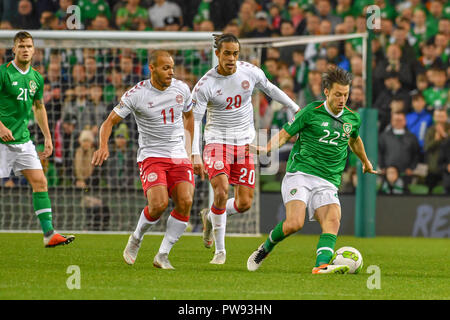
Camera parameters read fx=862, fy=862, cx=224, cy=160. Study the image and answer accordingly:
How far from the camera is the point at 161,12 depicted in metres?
16.0

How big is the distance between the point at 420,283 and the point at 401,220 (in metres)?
6.56

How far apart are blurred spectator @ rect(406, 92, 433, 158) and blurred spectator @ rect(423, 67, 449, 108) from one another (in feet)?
1.24

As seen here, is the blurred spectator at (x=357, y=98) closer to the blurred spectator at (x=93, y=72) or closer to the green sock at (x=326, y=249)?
the blurred spectator at (x=93, y=72)

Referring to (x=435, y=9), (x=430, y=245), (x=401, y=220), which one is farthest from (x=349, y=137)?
(x=435, y=9)

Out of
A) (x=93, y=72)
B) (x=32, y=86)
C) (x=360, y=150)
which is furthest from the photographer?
(x=93, y=72)

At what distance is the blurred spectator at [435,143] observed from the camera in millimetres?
13484

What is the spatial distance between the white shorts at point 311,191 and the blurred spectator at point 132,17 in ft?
28.5

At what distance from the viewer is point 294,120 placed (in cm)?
788

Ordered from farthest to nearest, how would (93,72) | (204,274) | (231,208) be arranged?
1. (93,72)
2. (231,208)
3. (204,274)

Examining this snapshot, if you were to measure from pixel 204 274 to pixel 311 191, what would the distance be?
4.11 feet

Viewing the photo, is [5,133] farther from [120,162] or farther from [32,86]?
[120,162]

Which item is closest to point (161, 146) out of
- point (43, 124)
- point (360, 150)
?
point (360, 150)

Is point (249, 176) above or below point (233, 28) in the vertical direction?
below

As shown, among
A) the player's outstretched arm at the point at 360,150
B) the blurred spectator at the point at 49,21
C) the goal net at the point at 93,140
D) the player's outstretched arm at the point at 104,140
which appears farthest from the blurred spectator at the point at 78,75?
the player's outstretched arm at the point at 360,150
